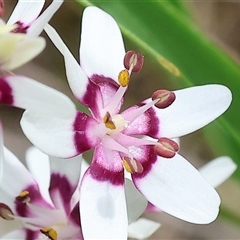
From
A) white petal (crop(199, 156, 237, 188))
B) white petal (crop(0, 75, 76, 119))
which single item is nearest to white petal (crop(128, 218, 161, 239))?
white petal (crop(199, 156, 237, 188))

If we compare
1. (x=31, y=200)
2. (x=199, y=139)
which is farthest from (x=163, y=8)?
(x=199, y=139)

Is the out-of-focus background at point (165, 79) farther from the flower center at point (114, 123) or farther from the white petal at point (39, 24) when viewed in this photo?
the white petal at point (39, 24)

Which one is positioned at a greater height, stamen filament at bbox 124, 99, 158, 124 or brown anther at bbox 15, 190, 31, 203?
stamen filament at bbox 124, 99, 158, 124

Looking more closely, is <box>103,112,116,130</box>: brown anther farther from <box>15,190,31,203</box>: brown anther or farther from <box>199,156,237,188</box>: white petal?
<box>199,156,237,188</box>: white petal

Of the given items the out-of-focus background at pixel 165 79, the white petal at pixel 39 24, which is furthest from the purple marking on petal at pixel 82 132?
the out-of-focus background at pixel 165 79

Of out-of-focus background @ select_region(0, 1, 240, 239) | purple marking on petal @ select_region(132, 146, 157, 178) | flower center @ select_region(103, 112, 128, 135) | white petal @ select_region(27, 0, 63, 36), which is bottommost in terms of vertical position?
out-of-focus background @ select_region(0, 1, 240, 239)

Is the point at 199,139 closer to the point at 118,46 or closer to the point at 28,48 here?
the point at 118,46
